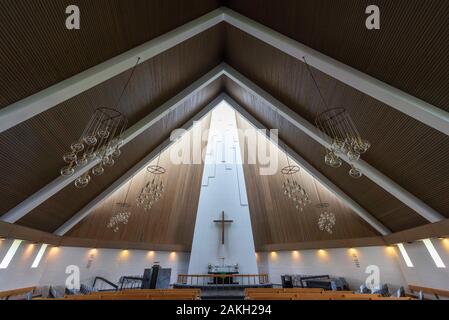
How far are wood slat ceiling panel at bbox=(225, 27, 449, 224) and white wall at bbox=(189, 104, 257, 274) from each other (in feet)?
26.2

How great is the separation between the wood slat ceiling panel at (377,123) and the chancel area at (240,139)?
46 mm

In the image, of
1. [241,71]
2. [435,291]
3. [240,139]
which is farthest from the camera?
[240,139]

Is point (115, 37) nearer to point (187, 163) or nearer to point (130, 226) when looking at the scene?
point (187, 163)

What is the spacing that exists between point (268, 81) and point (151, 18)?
13.1 ft

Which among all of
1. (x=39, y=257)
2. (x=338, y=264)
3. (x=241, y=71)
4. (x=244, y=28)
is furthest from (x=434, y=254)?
(x=39, y=257)

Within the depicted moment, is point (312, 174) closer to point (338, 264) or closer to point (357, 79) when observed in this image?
point (357, 79)

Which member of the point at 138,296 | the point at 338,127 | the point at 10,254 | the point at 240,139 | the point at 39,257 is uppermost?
the point at 240,139

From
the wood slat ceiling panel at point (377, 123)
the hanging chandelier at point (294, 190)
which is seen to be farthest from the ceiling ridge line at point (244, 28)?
the hanging chandelier at point (294, 190)

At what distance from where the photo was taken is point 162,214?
38.5 ft

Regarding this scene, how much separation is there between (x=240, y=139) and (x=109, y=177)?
789cm

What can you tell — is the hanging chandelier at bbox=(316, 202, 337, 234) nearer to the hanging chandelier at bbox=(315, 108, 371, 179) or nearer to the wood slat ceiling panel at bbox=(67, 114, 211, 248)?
the hanging chandelier at bbox=(315, 108, 371, 179)

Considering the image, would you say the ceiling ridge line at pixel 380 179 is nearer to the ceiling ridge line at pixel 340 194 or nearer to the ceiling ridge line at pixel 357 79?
the ceiling ridge line at pixel 357 79

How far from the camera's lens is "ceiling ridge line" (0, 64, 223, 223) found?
244 inches
